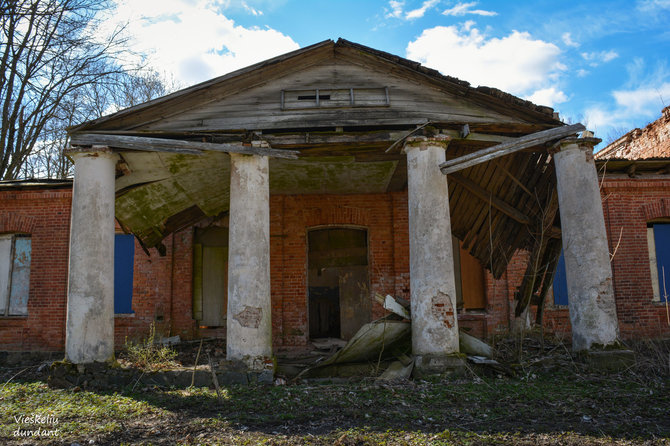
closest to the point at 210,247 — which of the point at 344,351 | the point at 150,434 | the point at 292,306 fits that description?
the point at 292,306

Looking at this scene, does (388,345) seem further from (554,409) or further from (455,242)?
(455,242)

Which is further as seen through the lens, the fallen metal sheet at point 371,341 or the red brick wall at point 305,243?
the red brick wall at point 305,243

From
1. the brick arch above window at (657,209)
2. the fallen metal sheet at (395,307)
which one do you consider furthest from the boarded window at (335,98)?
the brick arch above window at (657,209)

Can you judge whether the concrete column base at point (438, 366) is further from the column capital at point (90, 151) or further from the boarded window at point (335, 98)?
the column capital at point (90, 151)

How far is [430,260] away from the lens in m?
7.18

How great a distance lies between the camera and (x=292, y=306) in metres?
10.8

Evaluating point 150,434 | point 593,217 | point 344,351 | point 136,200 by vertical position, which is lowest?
point 150,434

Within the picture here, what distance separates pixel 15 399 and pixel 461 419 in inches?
219

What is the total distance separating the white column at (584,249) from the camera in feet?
23.3

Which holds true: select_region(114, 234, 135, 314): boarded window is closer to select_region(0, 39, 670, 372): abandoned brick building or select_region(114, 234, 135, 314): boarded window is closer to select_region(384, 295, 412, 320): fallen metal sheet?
select_region(0, 39, 670, 372): abandoned brick building

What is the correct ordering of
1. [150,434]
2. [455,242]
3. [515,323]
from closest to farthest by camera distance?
[150,434]
[515,323]
[455,242]

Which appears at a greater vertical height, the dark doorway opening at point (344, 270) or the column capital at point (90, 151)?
the column capital at point (90, 151)

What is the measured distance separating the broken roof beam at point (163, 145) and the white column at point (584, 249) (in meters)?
4.50

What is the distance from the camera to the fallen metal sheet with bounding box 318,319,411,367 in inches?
286
